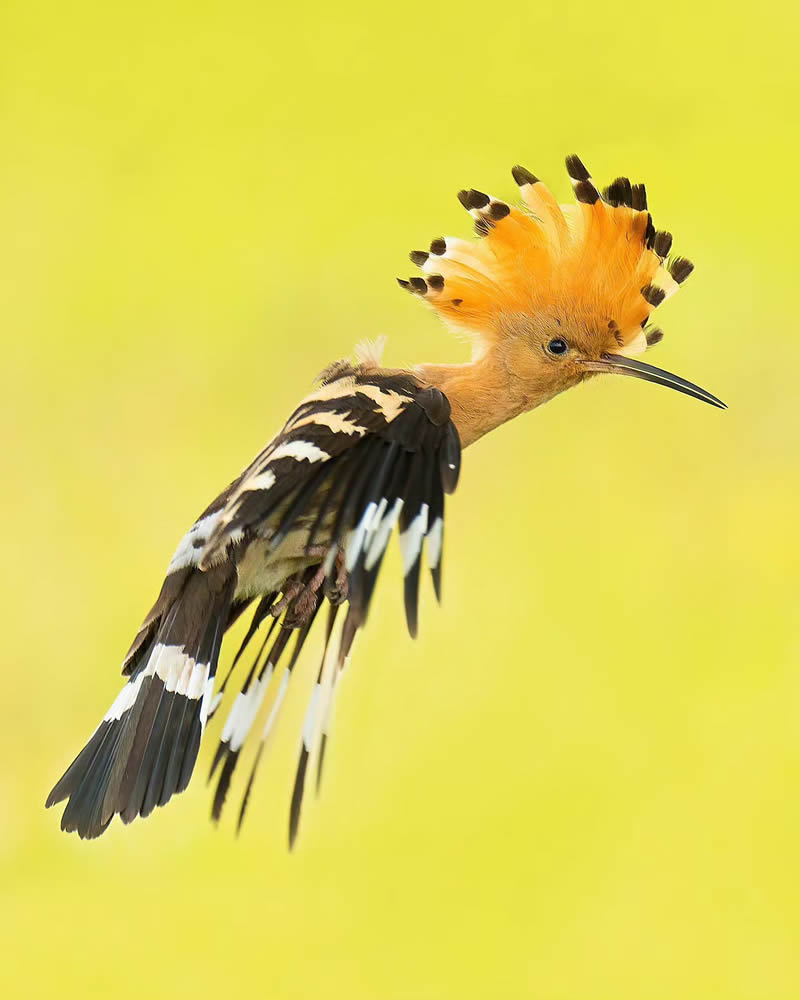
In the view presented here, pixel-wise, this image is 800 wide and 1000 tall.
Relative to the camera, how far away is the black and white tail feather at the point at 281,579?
1130 mm

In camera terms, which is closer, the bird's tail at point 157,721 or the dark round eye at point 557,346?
the bird's tail at point 157,721

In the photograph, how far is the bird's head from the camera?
1397 millimetres

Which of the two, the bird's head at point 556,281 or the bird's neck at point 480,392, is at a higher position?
the bird's head at point 556,281

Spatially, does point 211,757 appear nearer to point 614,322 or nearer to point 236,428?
point 614,322

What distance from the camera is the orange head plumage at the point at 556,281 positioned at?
140 centimetres

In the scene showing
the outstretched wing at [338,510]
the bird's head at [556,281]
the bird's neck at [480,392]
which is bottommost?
the outstretched wing at [338,510]

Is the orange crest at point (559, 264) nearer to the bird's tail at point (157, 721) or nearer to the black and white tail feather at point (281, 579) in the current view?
the black and white tail feather at point (281, 579)

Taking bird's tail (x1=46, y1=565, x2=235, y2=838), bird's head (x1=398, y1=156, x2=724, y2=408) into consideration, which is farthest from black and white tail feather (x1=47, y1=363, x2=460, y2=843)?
bird's head (x1=398, y1=156, x2=724, y2=408)

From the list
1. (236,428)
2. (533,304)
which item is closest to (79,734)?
(236,428)

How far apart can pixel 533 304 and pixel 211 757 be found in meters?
0.59

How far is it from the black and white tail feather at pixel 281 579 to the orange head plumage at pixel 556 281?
5.8 inches

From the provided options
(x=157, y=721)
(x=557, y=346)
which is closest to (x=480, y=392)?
(x=557, y=346)

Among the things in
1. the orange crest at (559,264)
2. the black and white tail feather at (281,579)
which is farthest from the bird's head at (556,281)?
the black and white tail feather at (281,579)

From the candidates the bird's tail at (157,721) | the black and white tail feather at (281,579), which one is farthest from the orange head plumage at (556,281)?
the bird's tail at (157,721)
